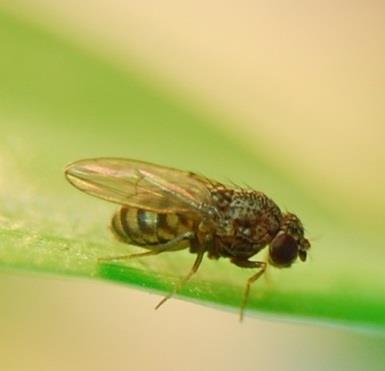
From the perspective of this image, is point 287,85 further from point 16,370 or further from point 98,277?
point 98,277

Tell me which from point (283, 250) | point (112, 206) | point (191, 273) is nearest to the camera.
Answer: point (191, 273)

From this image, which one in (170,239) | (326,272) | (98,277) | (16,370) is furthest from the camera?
(16,370)

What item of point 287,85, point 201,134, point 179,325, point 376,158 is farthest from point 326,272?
point 287,85

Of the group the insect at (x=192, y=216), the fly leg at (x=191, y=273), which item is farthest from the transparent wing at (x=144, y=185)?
the fly leg at (x=191, y=273)

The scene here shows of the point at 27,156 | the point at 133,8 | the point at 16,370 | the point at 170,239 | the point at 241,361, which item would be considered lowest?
the point at 16,370

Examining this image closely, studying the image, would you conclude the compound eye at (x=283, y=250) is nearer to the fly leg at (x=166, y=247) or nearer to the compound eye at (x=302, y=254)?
the compound eye at (x=302, y=254)

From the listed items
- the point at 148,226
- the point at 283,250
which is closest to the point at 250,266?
the point at 283,250

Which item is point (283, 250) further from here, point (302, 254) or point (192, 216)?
point (192, 216)
